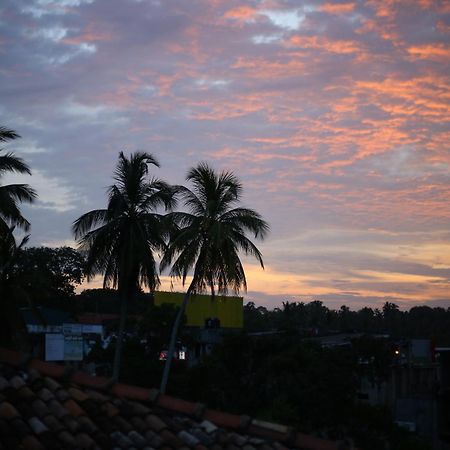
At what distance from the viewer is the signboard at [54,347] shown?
148ft

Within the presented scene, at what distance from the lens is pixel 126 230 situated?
34531 mm

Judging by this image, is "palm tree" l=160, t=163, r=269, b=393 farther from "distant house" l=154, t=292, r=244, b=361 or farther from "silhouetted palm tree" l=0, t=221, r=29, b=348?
"distant house" l=154, t=292, r=244, b=361

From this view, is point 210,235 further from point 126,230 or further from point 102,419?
point 102,419

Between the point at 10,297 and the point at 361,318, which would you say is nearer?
the point at 10,297

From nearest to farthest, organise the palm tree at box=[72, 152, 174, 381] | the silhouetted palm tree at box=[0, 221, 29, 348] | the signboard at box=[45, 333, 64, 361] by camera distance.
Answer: the silhouetted palm tree at box=[0, 221, 29, 348] < the palm tree at box=[72, 152, 174, 381] < the signboard at box=[45, 333, 64, 361]

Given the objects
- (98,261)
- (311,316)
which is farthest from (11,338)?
(311,316)

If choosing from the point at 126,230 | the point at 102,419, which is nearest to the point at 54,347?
the point at 126,230

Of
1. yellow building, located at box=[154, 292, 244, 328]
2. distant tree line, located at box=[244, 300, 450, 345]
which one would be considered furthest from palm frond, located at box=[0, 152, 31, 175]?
distant tree line, located at box=[244, 300, 450, 345]

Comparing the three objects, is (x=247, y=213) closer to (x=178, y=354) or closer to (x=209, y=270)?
(x=209, y=270)

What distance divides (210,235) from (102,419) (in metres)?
23.9

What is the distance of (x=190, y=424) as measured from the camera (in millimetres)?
9820

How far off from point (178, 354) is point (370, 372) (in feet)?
66.9

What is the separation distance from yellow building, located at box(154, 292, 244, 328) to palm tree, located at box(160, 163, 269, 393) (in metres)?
28.6

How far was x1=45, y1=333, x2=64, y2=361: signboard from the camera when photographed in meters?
45.0
